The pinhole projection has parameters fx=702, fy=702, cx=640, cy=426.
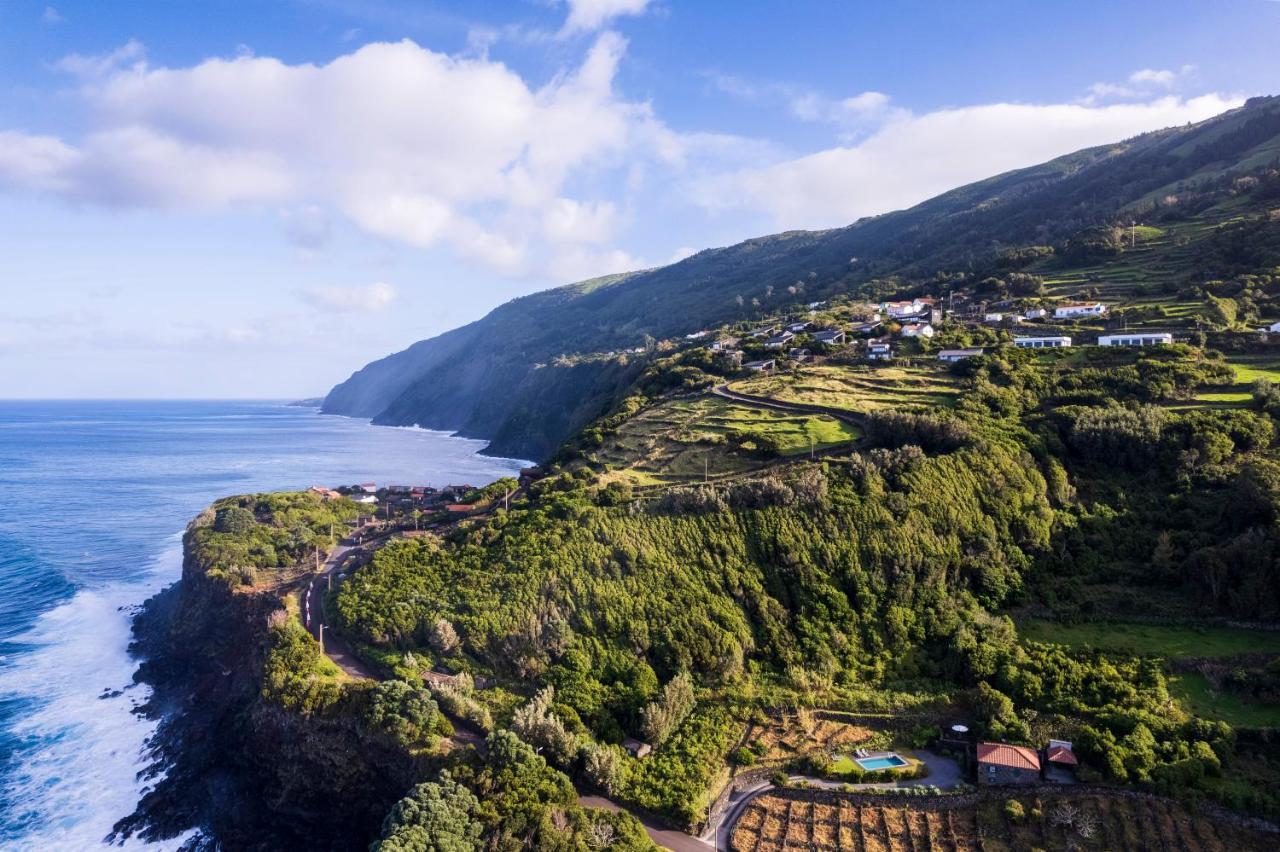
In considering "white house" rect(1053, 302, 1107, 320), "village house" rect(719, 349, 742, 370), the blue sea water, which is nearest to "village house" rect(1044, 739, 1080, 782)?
the blue sea water

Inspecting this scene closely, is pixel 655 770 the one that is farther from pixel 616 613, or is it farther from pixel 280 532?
pixel 280 532

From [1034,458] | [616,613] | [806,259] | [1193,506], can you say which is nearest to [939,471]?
Answer: [1034,458]

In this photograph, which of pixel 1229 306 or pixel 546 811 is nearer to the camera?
pixel 546 811

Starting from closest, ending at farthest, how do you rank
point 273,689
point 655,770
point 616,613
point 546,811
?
point 546,811 → point 655,770 → point 273,689 → point 616,613

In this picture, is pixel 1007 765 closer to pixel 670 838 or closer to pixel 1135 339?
pixel 670 838

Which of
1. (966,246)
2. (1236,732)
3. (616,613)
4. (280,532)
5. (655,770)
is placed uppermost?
(966,246)

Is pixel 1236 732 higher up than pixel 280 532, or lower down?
lower down
